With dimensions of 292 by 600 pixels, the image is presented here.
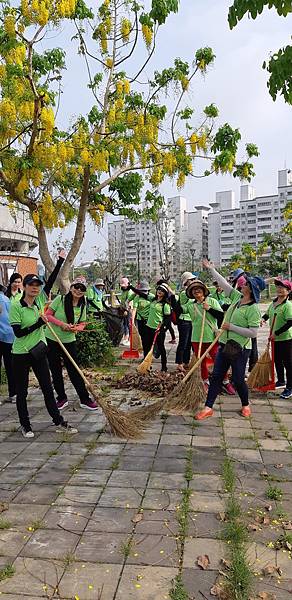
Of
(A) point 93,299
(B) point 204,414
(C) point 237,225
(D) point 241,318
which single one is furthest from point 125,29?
(C) point 237,225

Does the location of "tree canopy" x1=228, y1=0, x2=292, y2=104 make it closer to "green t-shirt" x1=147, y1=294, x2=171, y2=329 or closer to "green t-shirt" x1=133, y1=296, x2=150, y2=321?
"green t-shirt" x1=147, y1=294, x2=171, y2=329

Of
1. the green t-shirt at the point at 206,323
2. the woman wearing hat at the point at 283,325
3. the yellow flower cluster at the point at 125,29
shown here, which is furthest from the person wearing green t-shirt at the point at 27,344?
the yellow flower cluster at the point at 125,29

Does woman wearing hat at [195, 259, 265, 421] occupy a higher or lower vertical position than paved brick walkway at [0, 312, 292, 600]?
higher

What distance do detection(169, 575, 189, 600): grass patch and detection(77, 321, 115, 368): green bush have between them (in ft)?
19.4

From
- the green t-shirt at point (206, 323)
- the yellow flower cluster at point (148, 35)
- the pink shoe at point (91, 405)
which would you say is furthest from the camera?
the yellow flower cluster at point (148, 35)

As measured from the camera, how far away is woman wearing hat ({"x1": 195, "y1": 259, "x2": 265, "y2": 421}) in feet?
18.2

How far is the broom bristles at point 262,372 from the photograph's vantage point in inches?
272

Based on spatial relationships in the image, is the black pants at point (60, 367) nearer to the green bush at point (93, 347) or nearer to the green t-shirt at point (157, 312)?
the green t-shirt at point (157, 312)

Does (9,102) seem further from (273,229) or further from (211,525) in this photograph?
(273,229)

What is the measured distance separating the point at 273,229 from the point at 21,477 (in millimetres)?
94163

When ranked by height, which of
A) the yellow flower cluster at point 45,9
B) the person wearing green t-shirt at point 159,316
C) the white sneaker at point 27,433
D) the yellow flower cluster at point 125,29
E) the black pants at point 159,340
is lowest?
the white sneaker at point 27,433

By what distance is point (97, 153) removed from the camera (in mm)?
8125

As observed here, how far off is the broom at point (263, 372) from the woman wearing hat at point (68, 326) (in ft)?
7.45

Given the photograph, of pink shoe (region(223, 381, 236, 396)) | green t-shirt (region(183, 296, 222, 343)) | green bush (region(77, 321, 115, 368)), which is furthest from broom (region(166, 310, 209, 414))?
green bush (region(77, 321, 115, 368))
